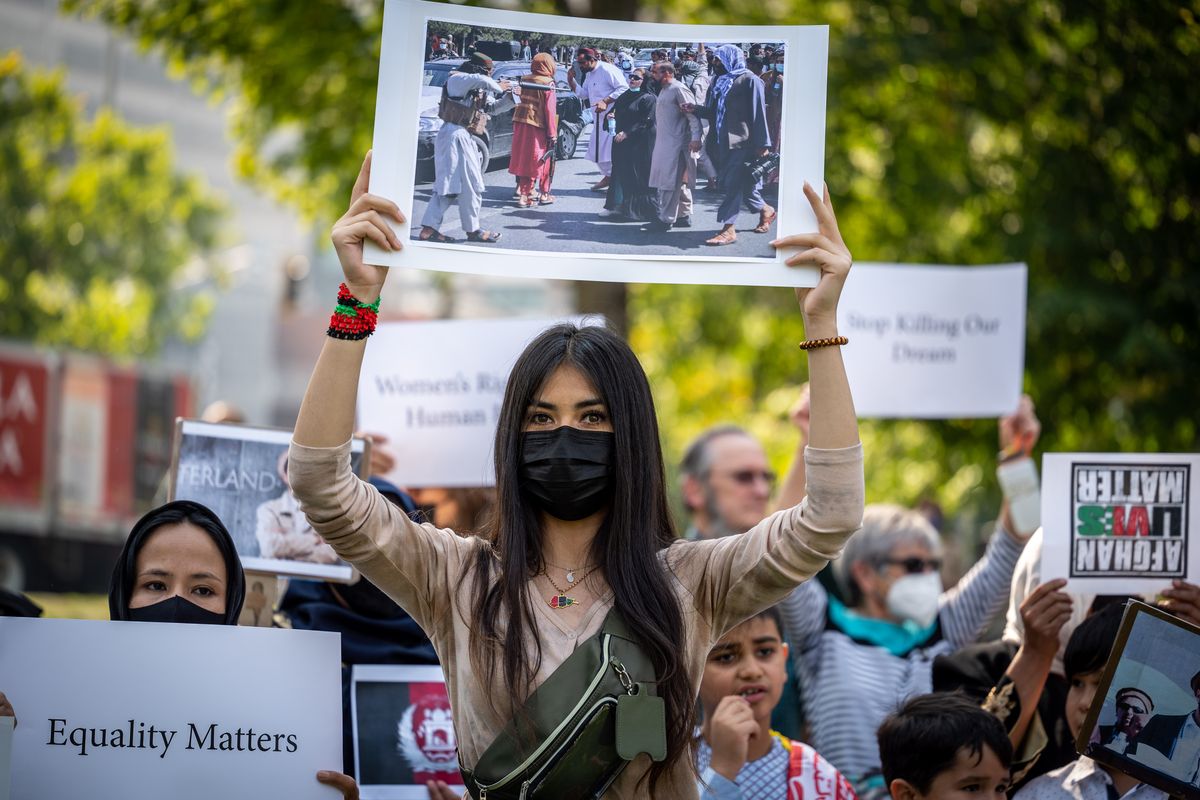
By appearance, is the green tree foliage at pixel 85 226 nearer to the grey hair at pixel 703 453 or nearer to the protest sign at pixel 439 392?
the protest sign at pixel 439 392

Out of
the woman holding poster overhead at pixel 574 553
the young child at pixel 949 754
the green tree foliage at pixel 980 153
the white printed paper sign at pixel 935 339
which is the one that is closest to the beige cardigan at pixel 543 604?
the woman holding poster overhead at pixel 574 553

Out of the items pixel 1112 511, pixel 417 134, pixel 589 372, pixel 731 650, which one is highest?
pixel 417 134

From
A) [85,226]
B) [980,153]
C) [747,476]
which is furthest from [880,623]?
[85,226]

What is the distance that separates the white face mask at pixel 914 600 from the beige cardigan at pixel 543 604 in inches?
89.9

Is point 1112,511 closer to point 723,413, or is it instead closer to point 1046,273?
point 1046,273

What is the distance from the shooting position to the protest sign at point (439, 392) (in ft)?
18.9

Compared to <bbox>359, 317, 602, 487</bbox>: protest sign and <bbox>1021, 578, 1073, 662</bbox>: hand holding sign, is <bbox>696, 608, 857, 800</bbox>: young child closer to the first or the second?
<bbox>1021, 578, 1073, 662</bbox>: hand holding sign

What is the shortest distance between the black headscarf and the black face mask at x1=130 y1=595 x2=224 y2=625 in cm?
4

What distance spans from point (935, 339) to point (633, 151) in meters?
3.23

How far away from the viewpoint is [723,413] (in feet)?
49.6

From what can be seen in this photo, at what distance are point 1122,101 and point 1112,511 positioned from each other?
4471 mm

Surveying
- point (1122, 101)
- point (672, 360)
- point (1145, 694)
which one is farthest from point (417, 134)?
point (672, 360)

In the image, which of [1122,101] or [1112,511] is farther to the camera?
[1122,101]

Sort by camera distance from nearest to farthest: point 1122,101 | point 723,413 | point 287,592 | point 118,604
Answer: point 118,604 < point 287,592 < point 1122,101 < point 723,413
